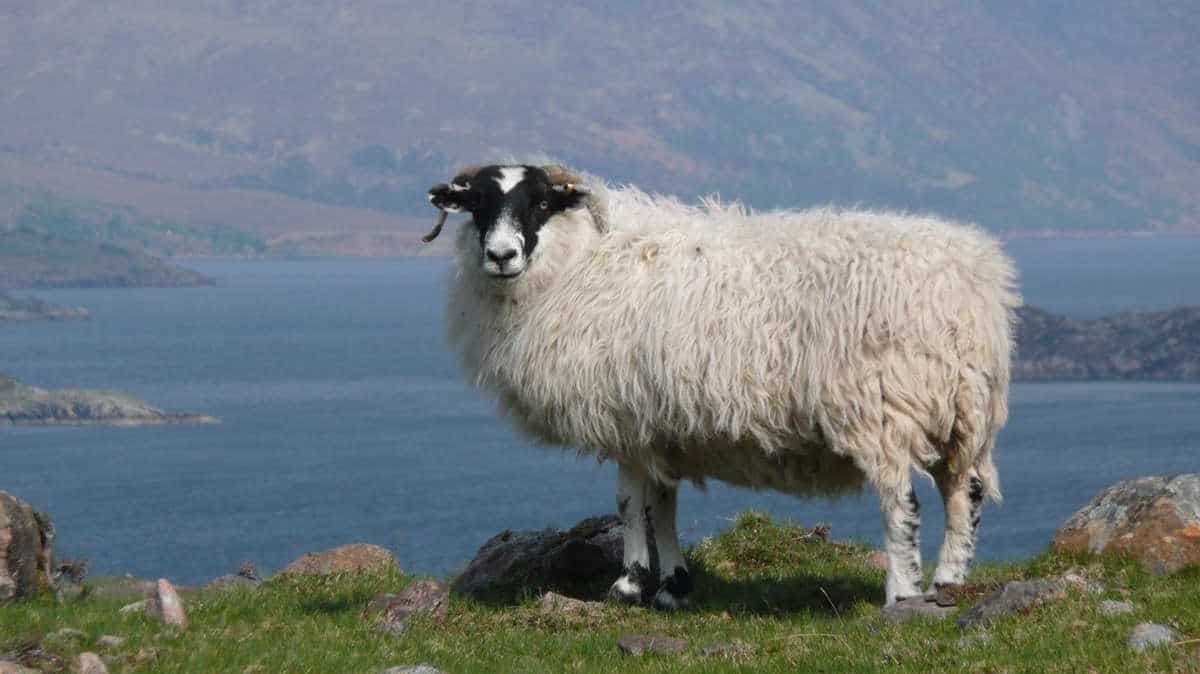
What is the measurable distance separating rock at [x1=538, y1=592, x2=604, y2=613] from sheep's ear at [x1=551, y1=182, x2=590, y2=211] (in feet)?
10.2

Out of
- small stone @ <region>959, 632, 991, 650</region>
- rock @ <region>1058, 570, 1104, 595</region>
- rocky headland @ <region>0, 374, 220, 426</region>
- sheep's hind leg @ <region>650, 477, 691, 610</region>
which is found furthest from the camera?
rocky headland @ <region>0, 374, 220, 426</region>

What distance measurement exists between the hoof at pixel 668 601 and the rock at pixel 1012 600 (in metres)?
3.09

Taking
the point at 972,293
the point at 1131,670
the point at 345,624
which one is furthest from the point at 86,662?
the point at 972,293

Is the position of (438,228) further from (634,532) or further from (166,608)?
(166,608)

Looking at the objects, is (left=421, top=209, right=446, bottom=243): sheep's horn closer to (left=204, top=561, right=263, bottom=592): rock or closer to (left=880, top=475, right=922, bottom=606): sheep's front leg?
(left=204, top=561, right=263, bottom=592): rock

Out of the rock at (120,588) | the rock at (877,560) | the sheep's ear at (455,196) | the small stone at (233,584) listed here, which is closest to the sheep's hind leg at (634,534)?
the rock at (877,560)

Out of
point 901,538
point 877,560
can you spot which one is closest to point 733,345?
point 901,538

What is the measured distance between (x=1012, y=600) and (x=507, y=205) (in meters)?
5.12

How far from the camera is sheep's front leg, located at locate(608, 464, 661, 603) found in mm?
12625

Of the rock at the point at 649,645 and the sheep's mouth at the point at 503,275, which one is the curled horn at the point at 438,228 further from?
the rock at the point at 649,645

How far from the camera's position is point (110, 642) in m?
9.87

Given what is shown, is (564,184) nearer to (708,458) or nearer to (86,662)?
(708,458)

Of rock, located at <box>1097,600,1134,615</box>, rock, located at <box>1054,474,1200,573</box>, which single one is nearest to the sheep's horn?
Answer: rock, located at <box>1054,474,1200,573</box>

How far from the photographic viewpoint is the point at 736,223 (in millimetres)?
12883
